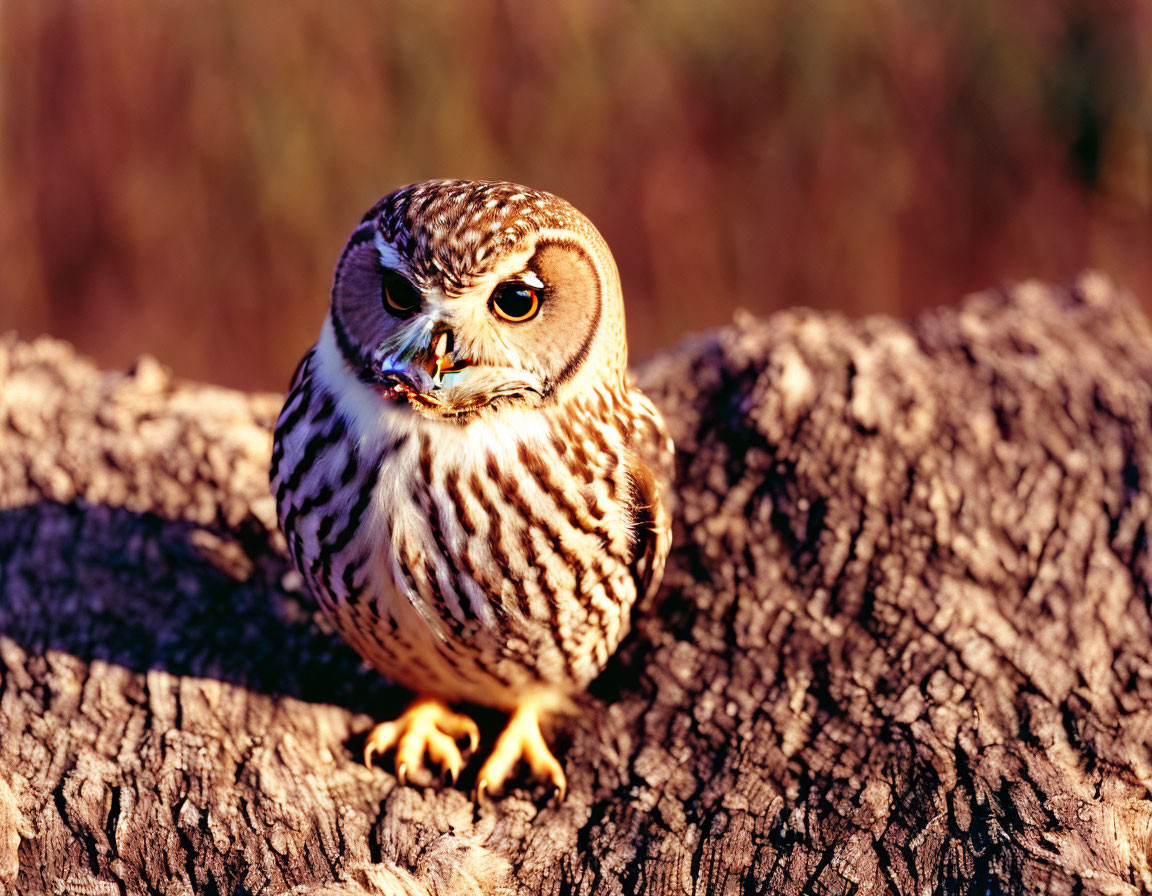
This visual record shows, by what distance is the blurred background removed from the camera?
452 cm

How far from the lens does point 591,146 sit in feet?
16.2

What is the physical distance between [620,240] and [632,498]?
333 cm

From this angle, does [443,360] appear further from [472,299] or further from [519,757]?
[519,757]

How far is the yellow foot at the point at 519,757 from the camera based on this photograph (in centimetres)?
209

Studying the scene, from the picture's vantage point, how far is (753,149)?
5.06 m

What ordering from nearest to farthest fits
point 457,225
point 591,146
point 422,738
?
1. point 457,225
2. point 422,738
3. point 591,146

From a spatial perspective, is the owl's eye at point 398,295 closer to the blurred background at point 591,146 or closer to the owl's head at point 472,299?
the owl's head at point 472,299

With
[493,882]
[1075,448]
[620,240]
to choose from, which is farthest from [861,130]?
[493,882]

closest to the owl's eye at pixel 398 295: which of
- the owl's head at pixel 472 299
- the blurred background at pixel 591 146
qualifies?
the owl's head at pixel 472 299

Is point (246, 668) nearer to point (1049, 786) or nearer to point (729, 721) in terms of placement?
point (729, 721)

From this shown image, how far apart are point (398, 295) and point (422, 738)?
92 centimetres

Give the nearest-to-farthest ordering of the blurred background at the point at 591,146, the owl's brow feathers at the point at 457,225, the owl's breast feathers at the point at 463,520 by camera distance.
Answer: the owl's brow feathers at the point at 457,225
the owl's breast feathers at the point at 463,520
the blurred background at the point at 591,146

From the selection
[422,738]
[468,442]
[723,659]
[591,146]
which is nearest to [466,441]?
[468,442]

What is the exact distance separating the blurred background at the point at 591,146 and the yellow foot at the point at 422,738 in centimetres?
306
